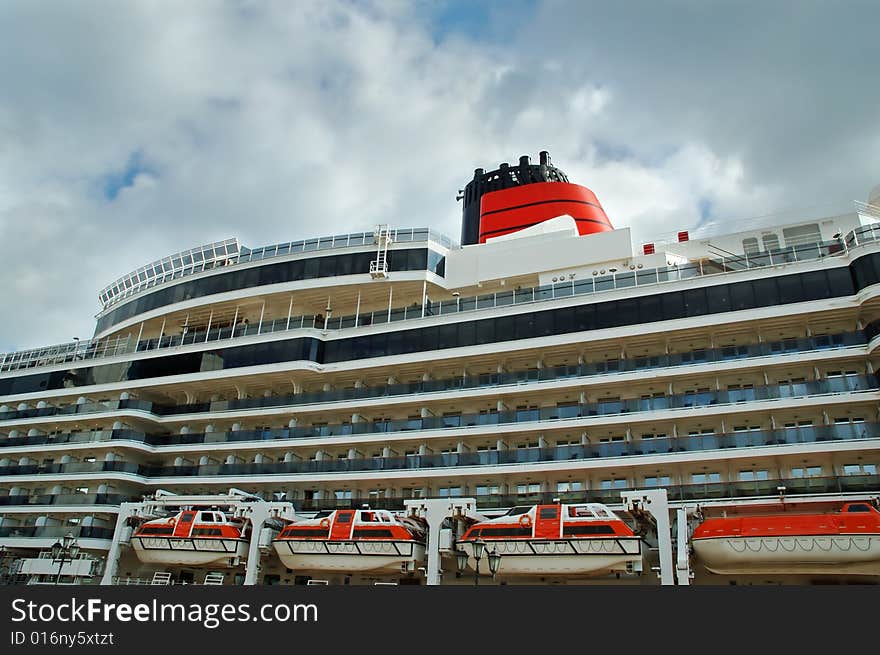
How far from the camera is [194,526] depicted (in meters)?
27.7

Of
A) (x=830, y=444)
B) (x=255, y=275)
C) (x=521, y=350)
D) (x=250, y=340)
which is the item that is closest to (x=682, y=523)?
(x=830, y=444)

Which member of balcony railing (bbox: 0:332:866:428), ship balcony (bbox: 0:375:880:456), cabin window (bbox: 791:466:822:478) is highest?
balcony railing (bbox: 0:332:866:428)

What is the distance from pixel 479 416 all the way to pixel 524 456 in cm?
293

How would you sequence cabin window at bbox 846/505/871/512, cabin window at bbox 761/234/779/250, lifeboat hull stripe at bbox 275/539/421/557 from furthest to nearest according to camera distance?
cabin window at bbox 761/234/779/250, lifeboat hull stripe at bbox 275/539/421/557, cabin window at bbox 846/505/871/512

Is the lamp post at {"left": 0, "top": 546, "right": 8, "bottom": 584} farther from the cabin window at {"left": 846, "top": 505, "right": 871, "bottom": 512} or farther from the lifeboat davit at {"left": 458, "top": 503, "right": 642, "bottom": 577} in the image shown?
the cabin window at {"left": 846, "top": 505, "right": 871, "bottom": 512}

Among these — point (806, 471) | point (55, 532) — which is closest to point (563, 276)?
point (806, 471)

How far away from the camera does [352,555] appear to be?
2480 cm

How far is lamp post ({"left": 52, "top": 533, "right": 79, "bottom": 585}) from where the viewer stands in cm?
2919

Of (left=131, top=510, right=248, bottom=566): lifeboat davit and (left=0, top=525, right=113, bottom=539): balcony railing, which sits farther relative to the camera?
(left=0, top=525, right=113, bottom=539): balcony railing

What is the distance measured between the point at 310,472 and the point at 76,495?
1325cm

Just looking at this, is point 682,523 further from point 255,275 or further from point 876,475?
point 255,275

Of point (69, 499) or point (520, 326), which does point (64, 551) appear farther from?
point (520, 326)

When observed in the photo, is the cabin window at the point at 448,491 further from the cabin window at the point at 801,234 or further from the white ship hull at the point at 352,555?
the cabin window at the point at 801,234

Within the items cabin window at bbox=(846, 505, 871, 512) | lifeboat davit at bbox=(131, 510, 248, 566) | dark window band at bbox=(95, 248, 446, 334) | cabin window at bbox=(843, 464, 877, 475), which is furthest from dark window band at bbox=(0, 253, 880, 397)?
lifeboat davit at bbox=(131, 510, 248, 566)
